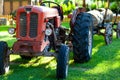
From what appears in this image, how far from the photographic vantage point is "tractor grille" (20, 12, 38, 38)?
28.0 feet

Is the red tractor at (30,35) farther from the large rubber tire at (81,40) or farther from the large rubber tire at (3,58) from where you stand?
the large rubber tire at (81,40)

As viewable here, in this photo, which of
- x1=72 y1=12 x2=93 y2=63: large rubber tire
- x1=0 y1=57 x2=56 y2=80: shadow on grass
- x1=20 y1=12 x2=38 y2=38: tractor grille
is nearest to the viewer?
x1=0 y1=57 x2=56 y2=80: shadow on grass

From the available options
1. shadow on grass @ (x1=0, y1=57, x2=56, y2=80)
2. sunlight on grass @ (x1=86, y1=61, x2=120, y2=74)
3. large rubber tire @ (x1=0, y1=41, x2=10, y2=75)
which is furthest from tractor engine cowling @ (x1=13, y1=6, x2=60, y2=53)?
sunlight on grass @ (x1=86, y1=61, x2=120, y2=74)

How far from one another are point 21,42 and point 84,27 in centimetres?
178

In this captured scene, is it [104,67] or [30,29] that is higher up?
[30,29]

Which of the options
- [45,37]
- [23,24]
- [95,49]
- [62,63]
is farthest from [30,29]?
[95,49]

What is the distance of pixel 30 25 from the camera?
8578 millimetres

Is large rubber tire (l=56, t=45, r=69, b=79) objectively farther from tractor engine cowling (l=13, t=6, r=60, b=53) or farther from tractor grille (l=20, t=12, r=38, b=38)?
tractor grille (l=20, t=12, r=38, b=38)

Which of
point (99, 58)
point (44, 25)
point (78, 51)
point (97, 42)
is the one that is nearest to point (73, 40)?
point (78, 51)

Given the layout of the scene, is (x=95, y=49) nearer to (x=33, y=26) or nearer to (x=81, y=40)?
(x=81, y=40)

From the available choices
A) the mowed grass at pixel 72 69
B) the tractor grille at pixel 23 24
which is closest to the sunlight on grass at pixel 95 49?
the mowed grass at pixel 72 69

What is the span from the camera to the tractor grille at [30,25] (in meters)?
8.55

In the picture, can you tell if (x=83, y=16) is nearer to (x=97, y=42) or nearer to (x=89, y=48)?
(x=89, y=48)

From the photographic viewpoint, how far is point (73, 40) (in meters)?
9.25
